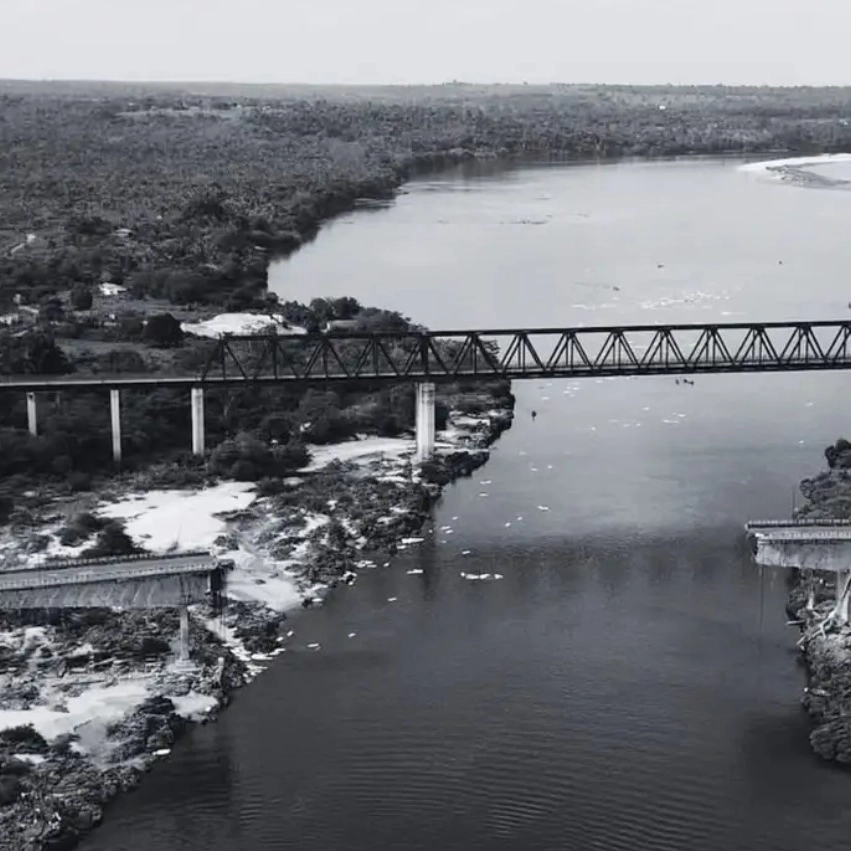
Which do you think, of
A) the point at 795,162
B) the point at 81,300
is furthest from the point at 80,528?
the point at 795,162

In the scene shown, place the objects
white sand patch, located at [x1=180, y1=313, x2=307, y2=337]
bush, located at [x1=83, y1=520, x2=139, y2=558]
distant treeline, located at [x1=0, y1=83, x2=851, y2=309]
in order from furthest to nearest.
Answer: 1. distant treeline, located at [x1=0, y1=83, x2=851, y2=309]
2. white sand patch, located at [x1=180, y1=313, x2=307, y2=337]
3. bush, located at [x1=83, y1=520, x2=139, y2=558]

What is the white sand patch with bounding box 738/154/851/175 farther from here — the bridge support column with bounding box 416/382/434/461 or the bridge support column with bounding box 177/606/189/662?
the bridge support column with bounding box 177/606/189/662

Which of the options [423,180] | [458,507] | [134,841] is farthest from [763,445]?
[423,180]

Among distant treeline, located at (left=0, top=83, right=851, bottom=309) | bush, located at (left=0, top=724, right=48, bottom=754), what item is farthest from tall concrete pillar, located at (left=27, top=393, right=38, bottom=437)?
distant treeline, located at (left=0, top=83, right=851, bottom=309)

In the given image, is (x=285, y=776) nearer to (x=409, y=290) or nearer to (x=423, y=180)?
(x=409, y=290)

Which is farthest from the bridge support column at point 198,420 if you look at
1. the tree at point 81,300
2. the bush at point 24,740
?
the tree at point 81,300

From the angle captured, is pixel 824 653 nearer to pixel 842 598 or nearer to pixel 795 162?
pixel 842 598
